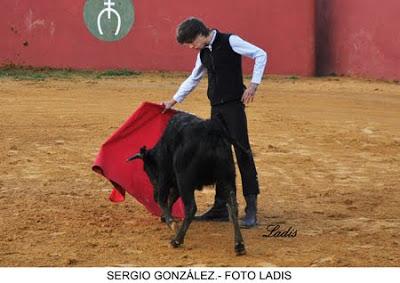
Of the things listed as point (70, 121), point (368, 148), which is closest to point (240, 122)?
point (368, 148)

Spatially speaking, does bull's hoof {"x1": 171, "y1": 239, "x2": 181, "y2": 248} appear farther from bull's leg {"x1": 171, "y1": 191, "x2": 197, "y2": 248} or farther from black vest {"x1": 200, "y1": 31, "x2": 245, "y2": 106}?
black vest {"x1": 200, "y1": 31, "x2": 245, "y2": 106}

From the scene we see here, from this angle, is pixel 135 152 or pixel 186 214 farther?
pixel 135 152

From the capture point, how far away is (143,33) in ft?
57.8

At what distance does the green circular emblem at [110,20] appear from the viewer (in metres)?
17.5

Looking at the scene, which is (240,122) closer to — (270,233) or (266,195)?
(270,233)

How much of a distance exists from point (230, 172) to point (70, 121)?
6146 mm

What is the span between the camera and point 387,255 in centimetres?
556

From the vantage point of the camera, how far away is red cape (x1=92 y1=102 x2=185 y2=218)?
6.56 meters

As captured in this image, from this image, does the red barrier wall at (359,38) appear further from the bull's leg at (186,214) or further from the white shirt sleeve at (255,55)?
the bull's leg at (186,214)

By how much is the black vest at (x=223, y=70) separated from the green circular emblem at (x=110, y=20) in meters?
11.5

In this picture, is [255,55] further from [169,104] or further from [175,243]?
[175,243]

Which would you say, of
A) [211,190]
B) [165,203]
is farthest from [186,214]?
[211,190]

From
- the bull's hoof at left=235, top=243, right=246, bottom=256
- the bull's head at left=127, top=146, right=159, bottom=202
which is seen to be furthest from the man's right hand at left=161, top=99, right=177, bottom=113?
the bull's hoof at left=235, top=243, right=246, bottom=256

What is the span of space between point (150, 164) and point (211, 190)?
164cm
